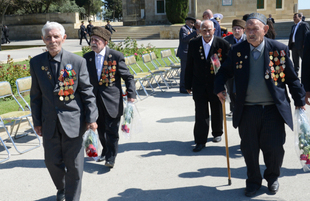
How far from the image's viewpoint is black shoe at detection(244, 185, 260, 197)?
4059 mm

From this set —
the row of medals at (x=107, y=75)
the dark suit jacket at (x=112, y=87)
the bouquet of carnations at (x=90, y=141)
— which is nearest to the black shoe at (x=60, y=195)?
the bouquet of carnations at (x=90, y=141)

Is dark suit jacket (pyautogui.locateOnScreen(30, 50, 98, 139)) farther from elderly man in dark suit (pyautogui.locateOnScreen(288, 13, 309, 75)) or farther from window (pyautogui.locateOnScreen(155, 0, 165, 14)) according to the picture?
window (pyautogui.locateOnScreen(155, 0, 165, 14))

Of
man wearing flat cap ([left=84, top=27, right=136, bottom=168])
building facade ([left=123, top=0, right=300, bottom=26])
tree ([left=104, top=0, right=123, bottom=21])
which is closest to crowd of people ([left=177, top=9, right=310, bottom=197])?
man wearing flat cap ([left=84, top=27, right=136, bottom=168])

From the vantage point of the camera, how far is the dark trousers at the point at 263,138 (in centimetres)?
401

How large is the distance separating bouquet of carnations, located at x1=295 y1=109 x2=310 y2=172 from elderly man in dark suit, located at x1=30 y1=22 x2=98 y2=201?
2.27m

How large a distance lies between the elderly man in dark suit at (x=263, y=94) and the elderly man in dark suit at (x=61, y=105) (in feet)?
5.46

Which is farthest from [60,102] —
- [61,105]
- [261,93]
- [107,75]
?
[261,93]

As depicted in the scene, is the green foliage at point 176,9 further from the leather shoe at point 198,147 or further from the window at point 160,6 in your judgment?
the leather shoe at point 198,147

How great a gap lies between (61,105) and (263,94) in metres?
2.14

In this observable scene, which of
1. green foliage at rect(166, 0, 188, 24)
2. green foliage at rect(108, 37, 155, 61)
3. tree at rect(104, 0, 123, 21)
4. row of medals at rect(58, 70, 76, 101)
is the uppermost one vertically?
tree at rect(104, 0, 123, 21)

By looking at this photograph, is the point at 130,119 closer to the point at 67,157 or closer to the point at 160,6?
the point at 67,157

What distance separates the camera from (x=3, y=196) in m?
4.41

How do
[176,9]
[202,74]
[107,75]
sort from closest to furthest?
[107,75] < [202,74] < [176,9]

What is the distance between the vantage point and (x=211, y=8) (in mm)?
38000
